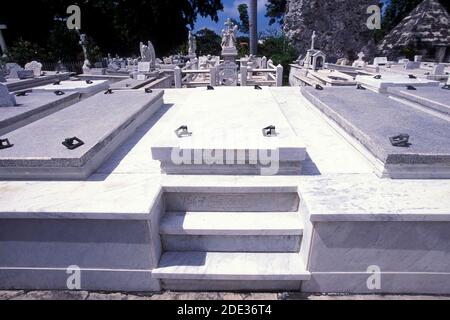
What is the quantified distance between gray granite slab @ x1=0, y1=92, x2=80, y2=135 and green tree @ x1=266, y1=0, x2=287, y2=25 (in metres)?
66.9

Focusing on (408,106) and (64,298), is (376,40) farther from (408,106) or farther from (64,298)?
(64,298)

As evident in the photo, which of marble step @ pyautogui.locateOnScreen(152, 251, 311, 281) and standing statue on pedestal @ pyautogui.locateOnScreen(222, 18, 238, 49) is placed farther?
standing statue on pedestal @ pyautogui.locateOnScreen(222, 18, 238, 49)

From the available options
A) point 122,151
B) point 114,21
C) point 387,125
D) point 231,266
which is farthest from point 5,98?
point 114,21

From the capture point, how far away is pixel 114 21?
38312 millimetres

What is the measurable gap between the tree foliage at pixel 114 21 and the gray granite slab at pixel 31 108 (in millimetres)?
29701

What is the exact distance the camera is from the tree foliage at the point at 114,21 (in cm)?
3328

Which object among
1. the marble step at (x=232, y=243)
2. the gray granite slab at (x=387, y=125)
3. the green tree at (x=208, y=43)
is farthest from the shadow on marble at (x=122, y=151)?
the green tree at (x=208, y=43)

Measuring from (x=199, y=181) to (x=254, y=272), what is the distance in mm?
1176

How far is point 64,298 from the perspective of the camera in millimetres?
2865

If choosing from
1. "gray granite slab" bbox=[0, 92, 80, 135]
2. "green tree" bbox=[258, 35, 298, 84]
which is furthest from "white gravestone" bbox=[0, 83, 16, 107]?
"green tree" bbox=[258, 35, 298, 84]

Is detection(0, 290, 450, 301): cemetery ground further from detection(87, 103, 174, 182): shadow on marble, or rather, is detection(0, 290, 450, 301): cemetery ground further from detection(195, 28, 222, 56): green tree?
detection(195, 28, 222, 56): green tree

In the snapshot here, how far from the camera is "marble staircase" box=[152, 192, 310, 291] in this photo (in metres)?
2.74

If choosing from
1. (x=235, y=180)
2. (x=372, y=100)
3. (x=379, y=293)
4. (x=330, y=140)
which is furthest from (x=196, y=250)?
(x=372, y=100)

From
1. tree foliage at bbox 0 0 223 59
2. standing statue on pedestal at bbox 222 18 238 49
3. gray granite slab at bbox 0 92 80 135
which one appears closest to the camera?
gray granite slab at bbox 0 92 80 135
